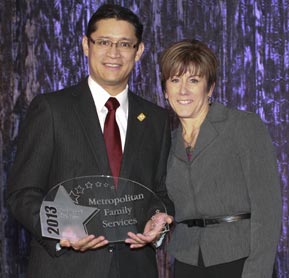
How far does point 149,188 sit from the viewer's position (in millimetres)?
2193

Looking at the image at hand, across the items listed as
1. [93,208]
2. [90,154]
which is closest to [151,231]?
[93,208]

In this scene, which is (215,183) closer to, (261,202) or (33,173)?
(261,202)

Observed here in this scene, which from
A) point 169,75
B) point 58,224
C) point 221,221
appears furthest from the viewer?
point 169,75

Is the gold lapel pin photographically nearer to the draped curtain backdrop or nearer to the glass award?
the glass award

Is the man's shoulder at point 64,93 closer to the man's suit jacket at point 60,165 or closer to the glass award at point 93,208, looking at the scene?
the man's suit jacket at point 60,165

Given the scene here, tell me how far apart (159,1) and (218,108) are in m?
1.47

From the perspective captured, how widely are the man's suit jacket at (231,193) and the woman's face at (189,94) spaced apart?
6cm

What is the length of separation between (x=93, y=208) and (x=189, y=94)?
505mm

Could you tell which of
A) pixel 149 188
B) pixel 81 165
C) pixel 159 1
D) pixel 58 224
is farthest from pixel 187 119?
pixel 159 1

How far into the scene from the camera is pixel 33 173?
6.76 ft

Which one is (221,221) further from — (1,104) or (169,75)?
(1,104)

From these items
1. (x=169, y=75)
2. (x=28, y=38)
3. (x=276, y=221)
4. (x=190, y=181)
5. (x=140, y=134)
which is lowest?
(x=276, y=221)

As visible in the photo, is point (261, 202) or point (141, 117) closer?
point (261, 202)

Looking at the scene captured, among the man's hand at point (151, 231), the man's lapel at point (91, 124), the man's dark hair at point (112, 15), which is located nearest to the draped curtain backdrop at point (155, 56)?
the man's dark hair at point (112, 15)
